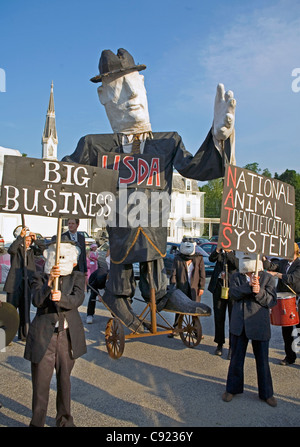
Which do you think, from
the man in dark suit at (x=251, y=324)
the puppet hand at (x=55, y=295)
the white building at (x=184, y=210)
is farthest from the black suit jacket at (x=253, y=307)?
the white building at (x=184, y=210)

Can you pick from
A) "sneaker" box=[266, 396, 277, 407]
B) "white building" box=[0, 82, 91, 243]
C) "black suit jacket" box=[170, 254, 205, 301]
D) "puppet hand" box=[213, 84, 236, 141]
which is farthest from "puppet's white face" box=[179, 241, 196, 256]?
"sneaker" box=[266, 396, 277, 407]

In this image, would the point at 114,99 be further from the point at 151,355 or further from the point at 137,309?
the point at 137,309

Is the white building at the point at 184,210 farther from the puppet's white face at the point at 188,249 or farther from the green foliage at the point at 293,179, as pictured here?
the puppet's white face at the point at 188,249

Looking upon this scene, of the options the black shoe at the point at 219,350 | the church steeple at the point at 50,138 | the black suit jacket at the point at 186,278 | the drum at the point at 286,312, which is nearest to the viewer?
the drum at the point at 286,312

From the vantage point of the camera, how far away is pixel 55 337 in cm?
342

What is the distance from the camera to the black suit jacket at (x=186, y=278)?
21.6ft

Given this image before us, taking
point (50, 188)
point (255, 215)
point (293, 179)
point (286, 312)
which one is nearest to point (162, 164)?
point (255, 215)

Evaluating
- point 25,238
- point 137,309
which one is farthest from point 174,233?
point 25,238

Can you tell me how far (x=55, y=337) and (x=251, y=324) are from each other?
2.02m

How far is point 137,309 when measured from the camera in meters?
8.83

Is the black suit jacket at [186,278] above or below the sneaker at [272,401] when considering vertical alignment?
above

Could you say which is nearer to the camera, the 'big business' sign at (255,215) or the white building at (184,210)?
the 'big business' sign at (255,215)

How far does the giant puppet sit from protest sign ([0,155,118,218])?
148 cm

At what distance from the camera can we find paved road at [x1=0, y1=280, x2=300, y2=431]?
3.59 meters
